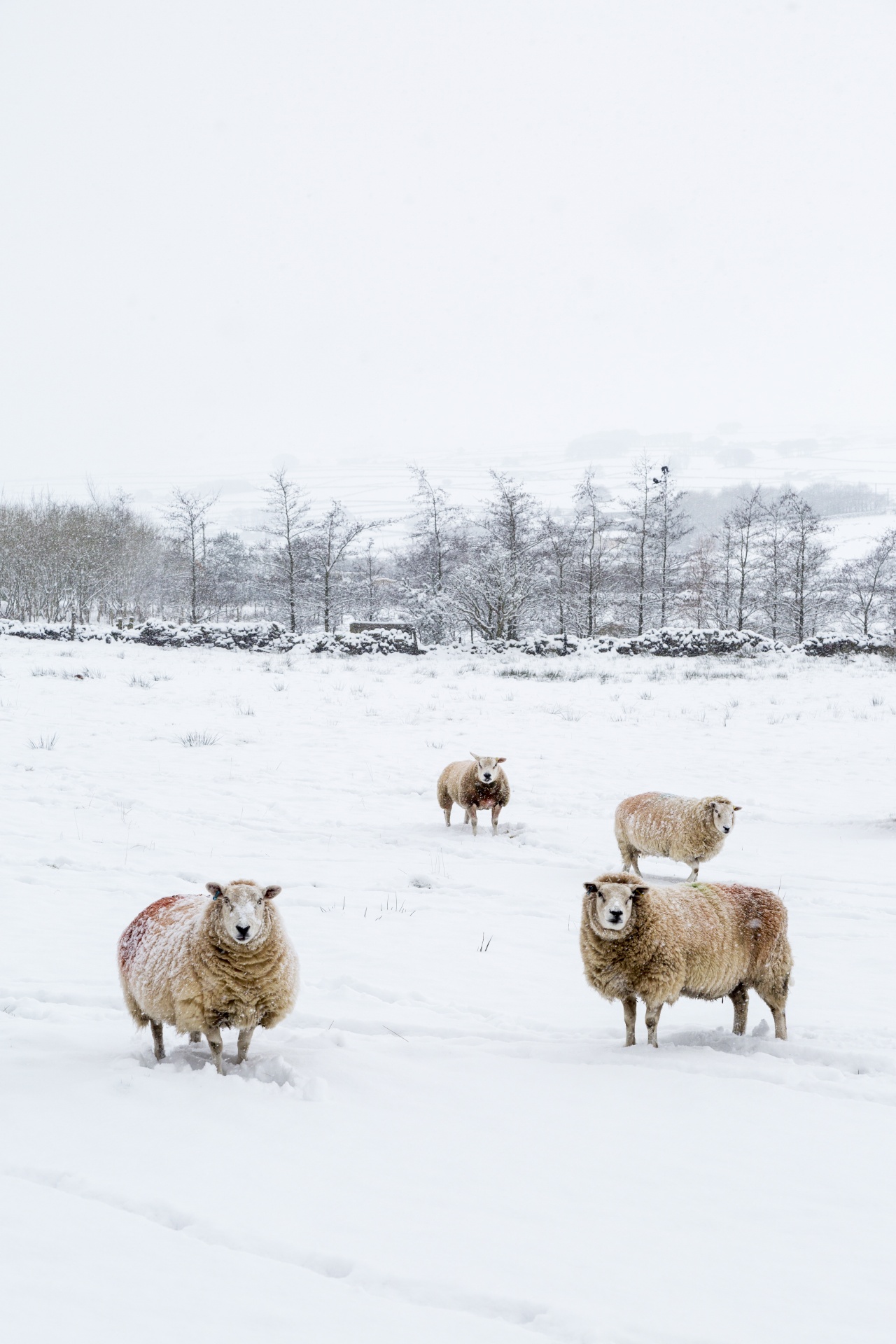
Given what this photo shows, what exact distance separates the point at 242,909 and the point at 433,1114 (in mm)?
1269

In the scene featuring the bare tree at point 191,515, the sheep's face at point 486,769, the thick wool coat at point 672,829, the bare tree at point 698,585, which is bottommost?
the thick wool coat at point 672,829

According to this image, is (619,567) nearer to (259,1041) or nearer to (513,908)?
(513,908)

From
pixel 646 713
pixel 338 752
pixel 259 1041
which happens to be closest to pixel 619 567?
pixel 646 713

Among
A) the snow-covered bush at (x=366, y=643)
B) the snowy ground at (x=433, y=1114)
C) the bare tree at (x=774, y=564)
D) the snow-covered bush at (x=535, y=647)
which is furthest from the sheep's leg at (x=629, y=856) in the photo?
the bare tree at (x=774, y=564)

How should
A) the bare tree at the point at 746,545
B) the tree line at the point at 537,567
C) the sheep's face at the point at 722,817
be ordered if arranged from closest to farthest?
the sheep's face at the point at 722,817 < the tree line at the point at 537,567 < the bare tree at the point at 746,545

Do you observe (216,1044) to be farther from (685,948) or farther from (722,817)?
(722,817)

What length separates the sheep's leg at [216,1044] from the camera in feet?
11.8

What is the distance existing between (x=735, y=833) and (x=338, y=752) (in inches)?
255

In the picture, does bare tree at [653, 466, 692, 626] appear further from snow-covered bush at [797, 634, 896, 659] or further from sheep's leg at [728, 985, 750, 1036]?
sheep's leg at [728, 985, 750, 1036]

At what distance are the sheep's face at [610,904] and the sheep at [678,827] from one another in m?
3.50

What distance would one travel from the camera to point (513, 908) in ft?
21.1

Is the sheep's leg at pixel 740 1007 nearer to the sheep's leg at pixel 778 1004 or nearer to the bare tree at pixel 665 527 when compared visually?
the sheep's leg at pixel 778 1004

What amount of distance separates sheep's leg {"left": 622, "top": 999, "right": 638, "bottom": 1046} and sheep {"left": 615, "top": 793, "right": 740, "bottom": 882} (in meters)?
3.45

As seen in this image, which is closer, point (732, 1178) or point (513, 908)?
point (732, 1178)
